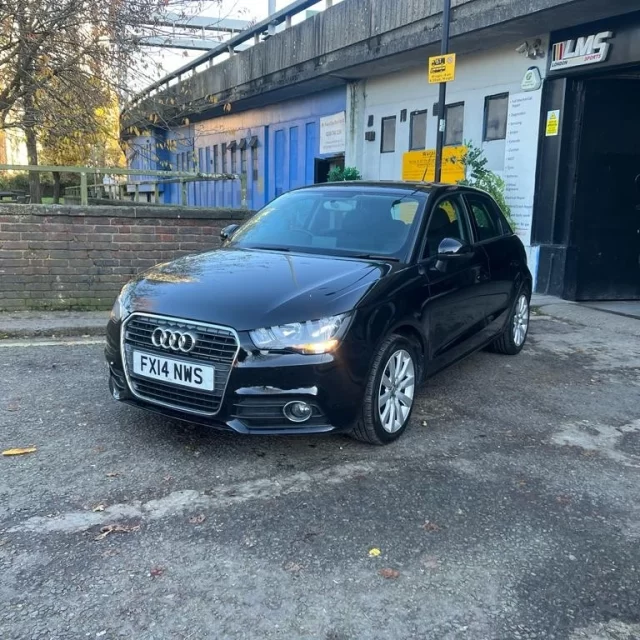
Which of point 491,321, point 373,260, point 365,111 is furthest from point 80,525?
point 365,111

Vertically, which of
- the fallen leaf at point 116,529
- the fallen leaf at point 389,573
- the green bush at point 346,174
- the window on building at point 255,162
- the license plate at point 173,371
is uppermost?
the window on building at point 255,162

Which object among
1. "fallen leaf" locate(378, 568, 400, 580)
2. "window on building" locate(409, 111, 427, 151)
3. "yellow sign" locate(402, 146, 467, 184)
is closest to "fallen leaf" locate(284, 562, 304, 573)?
"fallen leaf" locate(378, 568, 400, 580)

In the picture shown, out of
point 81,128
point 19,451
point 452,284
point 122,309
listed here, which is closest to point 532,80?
point 452,284

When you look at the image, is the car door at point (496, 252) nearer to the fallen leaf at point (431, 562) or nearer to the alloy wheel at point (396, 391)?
the alloy wheel at point (396, 391)

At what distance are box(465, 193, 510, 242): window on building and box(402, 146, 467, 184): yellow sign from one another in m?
4.90

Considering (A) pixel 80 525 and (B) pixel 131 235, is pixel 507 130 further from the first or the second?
(A) pixel 80 525

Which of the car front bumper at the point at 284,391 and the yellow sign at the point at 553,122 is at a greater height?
the yellow sign at the point at 553,122

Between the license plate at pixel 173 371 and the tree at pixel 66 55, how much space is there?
6.26 metres

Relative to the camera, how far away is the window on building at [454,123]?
11500 millimetres

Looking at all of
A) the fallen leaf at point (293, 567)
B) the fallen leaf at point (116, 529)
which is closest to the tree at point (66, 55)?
the fallen leaf at point (116, 529)

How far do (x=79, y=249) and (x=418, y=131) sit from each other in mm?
7378

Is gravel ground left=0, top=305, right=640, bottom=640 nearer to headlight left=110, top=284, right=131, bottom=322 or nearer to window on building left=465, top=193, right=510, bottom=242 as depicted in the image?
headlight left=110, top=284, right=131, bottom=322

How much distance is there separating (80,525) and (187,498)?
0.52 meters

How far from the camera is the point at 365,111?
14.0 m
